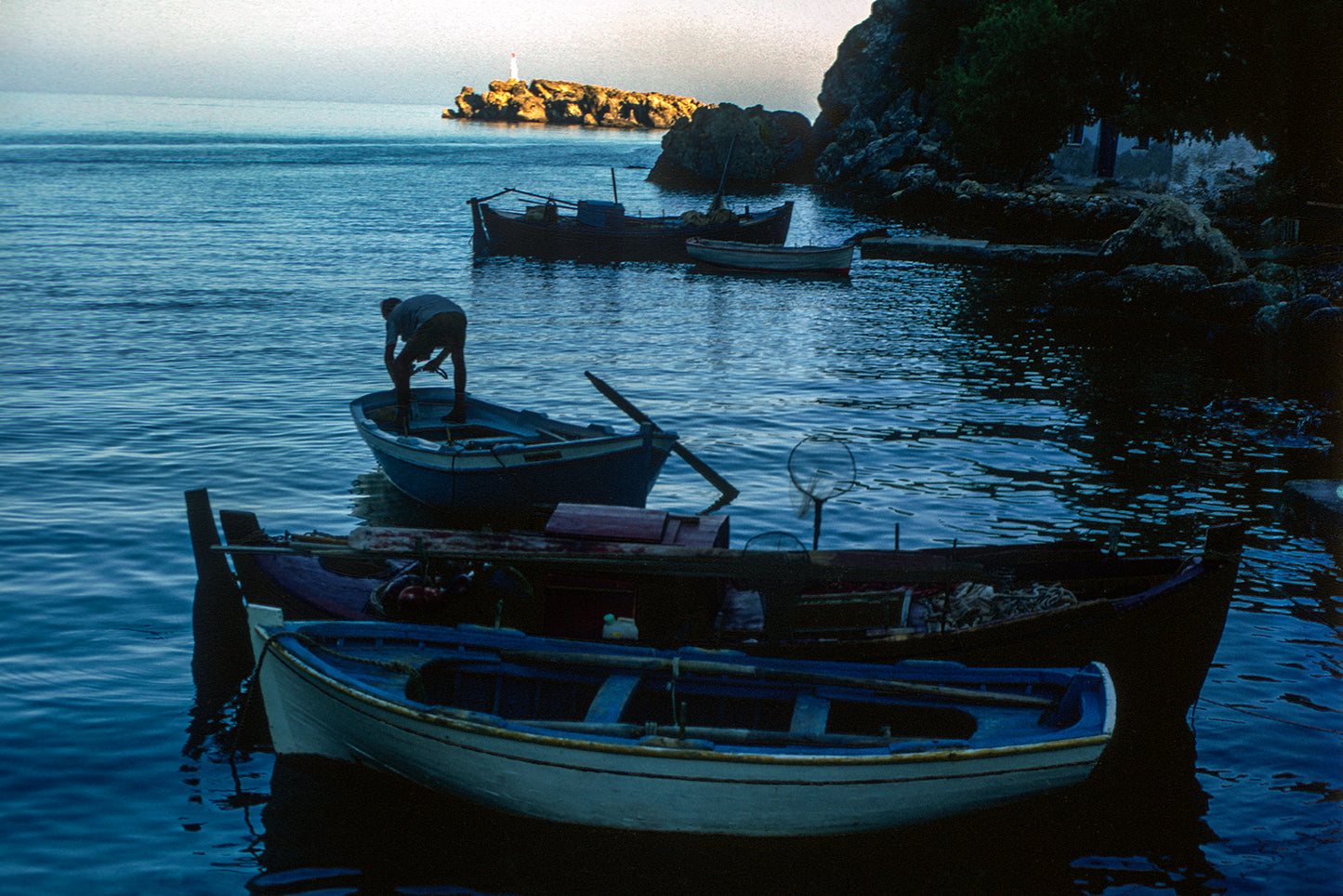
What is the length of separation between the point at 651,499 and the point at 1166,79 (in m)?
35.3

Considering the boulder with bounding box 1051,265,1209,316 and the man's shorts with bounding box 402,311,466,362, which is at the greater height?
the boulder with bounding box 1051,265,1209,316

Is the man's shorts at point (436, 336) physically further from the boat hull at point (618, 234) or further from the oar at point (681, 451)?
the boat hull at point (618, 234)

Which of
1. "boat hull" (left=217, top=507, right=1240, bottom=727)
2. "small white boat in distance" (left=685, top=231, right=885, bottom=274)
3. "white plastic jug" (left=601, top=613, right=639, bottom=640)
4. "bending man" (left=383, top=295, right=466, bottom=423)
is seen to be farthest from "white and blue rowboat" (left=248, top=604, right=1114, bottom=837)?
"small white boat in distance" (left=685, top=231, right=885, bottom=274)

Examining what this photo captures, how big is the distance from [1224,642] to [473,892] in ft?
26.6

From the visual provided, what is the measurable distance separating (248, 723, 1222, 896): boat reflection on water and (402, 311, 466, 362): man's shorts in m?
8.05

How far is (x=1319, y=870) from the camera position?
24.5ft

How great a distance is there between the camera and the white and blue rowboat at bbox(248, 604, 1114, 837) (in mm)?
6945

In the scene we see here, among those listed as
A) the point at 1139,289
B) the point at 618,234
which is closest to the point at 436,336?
the point at 1139,289

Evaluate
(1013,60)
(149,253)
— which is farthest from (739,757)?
(1013,60)

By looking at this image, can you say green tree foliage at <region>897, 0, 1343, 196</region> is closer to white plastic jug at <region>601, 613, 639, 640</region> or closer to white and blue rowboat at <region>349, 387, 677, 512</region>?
white and blue rowboat at <region>349, 387, 677, 512</region>

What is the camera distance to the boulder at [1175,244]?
31312 mm

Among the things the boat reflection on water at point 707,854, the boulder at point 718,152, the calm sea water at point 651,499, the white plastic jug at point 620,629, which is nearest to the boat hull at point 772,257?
the calm sea water at point 651,499

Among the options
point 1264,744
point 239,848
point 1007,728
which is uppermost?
point 1007,728

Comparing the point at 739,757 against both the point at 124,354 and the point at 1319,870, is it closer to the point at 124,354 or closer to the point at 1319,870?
the point at 1319,870
